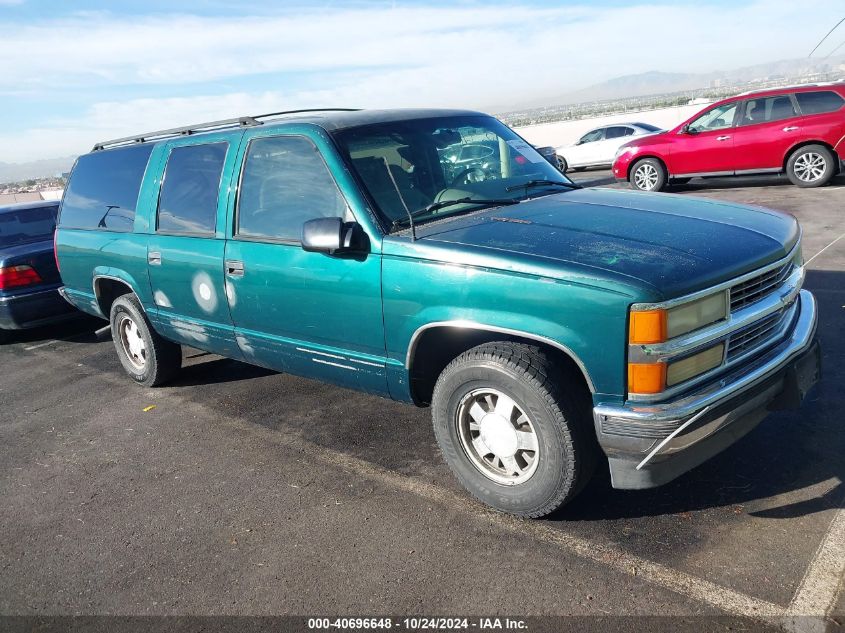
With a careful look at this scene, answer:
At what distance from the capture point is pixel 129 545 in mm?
3395

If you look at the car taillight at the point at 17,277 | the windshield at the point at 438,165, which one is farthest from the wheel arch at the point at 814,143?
the car taillight at the point at 17,277

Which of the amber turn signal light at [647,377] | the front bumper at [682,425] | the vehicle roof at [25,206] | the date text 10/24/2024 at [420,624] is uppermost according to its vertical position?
the vehicle roof at [25,206]

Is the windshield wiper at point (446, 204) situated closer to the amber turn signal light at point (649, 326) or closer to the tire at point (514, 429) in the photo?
the tire at point (514, 429)

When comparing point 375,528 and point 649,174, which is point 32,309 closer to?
point 375,528

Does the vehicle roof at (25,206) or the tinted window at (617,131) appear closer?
the vehicle roof at (25,206)

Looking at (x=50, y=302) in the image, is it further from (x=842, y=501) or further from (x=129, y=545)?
(x=842, y=501)

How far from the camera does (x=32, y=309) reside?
23.6ft

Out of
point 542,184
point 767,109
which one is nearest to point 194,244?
point 542,184

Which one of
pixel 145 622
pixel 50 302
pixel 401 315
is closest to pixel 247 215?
pixel 401 315

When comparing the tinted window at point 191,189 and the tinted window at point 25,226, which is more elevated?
the tinted window at point 191,189

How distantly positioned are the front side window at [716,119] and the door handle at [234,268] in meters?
10.4

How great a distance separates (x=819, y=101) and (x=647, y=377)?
418 inches

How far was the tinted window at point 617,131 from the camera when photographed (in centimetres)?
1910

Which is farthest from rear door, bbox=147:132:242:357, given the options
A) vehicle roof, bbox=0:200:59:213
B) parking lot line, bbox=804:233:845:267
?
parking lot line, bbox=804:233:845:267
